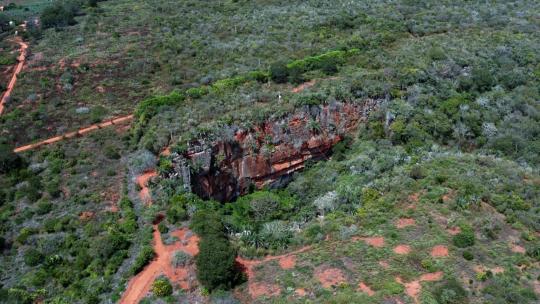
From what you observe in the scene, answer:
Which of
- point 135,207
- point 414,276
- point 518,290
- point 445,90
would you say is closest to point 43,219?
point 135,207

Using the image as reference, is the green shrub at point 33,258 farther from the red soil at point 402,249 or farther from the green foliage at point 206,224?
the red soil at point 402,249

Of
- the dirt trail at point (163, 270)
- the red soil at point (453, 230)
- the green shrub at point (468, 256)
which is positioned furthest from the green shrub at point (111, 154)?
the green shrub at point (468, 256)

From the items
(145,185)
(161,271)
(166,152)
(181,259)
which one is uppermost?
(166,152)

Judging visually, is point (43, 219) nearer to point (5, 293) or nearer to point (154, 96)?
point (5, 293)

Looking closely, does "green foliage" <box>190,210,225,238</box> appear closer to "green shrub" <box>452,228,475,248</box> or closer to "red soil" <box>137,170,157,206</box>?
"red soil" <box>137,170,157,206</box>

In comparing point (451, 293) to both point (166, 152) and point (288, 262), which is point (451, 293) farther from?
point (166, 152)

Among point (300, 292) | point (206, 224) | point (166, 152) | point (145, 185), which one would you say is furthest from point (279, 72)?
point (300, 292)

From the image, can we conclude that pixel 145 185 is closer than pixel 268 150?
Yes

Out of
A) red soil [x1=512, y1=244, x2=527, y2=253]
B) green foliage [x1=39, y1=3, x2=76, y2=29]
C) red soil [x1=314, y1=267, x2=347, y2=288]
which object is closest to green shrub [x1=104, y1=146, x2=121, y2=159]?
red soil [x1=314, y1=267, x2=347, y2=288]
